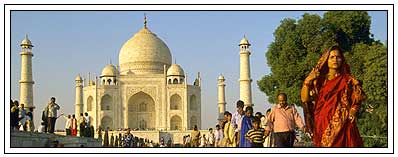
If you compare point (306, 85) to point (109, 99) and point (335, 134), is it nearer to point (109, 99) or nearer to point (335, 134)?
point (335, 134)

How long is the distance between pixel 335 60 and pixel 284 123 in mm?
809

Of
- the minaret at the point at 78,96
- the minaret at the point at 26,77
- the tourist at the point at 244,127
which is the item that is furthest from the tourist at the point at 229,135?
the minaret at the point at 78,96

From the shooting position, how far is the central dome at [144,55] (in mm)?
37938

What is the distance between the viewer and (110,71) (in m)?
37.2

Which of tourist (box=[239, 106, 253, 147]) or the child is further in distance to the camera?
tourist (box=[239, 106, 253, 147])

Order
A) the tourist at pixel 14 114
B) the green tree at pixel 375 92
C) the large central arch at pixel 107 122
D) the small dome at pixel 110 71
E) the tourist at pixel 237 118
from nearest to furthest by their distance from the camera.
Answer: the tourist at pixel 237 118 < the tourist at pixel 14 114 < the green tree at pixel 375 92 < the large central arch at pixel 107 122 < the small dome at pixel 110 71

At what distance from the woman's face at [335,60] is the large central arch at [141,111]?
32544 mm

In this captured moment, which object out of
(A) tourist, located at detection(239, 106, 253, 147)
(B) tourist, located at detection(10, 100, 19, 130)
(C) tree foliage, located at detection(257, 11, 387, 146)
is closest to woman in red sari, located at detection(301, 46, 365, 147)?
(A) tourist, located at detection(239, 106, 253, 147)

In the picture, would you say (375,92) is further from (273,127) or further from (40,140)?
(273,127)

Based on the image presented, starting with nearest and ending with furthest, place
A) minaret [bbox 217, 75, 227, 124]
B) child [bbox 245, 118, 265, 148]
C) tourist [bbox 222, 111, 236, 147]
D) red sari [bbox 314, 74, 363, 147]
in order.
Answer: red sari [bbox 314, 74, 363, 147] → child [bbox 245, 118, 265, 148] → tourist [bbox 222, 111, 236, 147] → minaret [bbox 217, 75, 227, 124]

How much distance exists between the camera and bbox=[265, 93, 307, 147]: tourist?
5.50 m

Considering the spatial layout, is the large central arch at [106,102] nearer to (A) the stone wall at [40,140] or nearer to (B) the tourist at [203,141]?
(A) the stone wall at [40,140]

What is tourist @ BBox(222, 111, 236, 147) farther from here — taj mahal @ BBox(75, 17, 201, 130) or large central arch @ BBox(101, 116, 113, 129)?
large central arch @ BBox(101, 116, 113, 129)

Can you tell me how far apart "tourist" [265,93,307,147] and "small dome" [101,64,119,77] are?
32.0 meters
